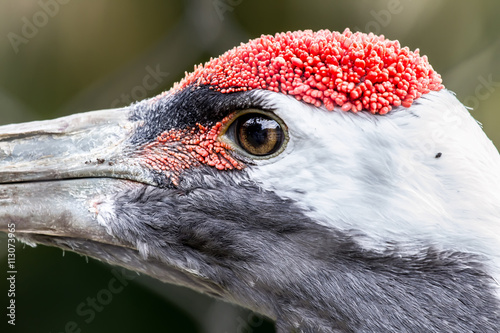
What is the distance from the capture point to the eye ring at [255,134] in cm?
129

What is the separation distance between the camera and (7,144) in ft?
4.79

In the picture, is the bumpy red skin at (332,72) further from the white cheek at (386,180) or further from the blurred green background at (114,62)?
the blurred green background at (114,62)

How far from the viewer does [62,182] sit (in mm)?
1403

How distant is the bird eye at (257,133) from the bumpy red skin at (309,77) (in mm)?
35

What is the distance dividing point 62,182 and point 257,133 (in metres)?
0.47

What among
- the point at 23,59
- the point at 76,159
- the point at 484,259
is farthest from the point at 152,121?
the point at 23,59

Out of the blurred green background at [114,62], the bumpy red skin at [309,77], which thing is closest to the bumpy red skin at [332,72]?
the bumpy red skin at [309,77]

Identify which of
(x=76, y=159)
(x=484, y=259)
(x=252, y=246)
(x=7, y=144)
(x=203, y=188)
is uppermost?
(x=7, y=144)

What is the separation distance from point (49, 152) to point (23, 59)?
4.60 feet

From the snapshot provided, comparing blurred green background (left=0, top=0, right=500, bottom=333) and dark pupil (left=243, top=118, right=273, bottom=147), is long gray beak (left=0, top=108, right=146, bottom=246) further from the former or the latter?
blurred green background (left=0, top=0, right=500, bottom=333)

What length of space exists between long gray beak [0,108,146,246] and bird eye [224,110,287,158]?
0.75ft

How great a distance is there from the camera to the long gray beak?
54.8 inches

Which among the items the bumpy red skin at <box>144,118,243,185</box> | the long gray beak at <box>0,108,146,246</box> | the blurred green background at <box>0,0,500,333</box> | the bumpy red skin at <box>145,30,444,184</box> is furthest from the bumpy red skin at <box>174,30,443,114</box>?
the blurred green background at <box>0,0,500,333</box>

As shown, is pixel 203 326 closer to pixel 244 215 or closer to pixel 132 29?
pixel 132 29
